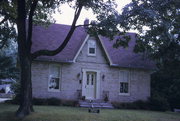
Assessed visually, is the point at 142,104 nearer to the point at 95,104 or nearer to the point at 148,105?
the point at 148,105

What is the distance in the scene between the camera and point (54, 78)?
21.9 m

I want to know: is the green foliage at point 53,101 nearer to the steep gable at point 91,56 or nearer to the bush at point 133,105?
the steep gable at point 91,56

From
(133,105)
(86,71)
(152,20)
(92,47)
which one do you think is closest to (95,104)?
(86,71)

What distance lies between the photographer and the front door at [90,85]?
74.0 feet

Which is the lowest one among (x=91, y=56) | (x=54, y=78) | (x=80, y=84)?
(x=80, y=84)

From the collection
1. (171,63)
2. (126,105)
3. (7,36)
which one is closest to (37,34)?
(7,36)

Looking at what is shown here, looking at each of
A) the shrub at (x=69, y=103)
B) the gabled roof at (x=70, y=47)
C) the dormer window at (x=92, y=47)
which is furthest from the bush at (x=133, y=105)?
the dormer window at (x=92, y=47)

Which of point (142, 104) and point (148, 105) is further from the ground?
point (142, 104)

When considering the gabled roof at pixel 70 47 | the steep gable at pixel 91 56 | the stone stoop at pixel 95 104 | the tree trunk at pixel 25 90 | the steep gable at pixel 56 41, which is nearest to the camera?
the tree trunk at pixel 25 90

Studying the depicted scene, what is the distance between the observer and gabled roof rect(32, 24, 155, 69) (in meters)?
21.9

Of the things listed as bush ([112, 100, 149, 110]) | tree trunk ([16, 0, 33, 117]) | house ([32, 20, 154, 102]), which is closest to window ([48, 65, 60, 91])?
house ([32, 20, 154, 102])

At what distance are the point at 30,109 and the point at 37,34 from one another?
32.4 feet

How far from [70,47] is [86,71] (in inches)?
103

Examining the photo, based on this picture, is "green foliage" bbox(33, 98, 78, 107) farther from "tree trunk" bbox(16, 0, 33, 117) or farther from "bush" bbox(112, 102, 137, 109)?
"tree trunk" bbox(16, 0, 33, 117)
